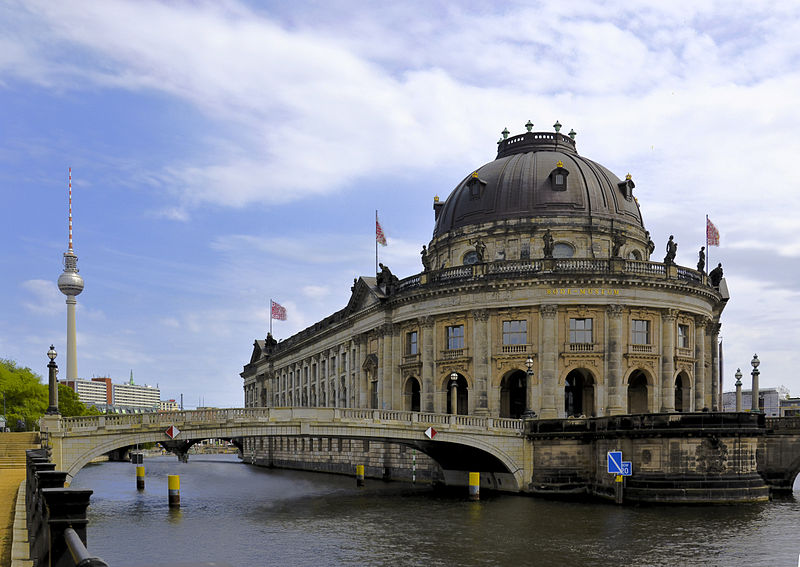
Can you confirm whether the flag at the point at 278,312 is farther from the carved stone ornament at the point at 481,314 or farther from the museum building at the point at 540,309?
the carved stone ornament at the point at 481,314

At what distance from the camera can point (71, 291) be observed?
164 metres

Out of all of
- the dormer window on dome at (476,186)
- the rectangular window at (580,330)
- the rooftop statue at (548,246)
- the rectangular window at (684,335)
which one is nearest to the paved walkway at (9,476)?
the rectangular window at (580,330)

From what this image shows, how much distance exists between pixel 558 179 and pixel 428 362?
62.5 ft

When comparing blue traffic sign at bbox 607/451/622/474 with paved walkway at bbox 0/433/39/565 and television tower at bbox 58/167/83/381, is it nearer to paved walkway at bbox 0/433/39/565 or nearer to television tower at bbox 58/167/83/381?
paved walkway at bbox 0/433/39/565

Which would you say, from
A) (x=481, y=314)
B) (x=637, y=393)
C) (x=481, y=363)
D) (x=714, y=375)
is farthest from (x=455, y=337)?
(x=714, y=375)

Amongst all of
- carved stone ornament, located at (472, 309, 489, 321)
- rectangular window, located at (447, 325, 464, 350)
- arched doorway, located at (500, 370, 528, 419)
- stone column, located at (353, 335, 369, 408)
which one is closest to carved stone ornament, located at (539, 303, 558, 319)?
carved stone ornament, located at (472, 309, 489, 321)

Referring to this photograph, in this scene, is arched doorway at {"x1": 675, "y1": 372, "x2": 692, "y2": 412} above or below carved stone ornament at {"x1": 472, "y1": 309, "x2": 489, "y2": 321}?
below

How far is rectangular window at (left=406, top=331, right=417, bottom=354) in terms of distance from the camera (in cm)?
6925

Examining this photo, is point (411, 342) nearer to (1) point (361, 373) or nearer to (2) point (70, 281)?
(1) point (361, 373)

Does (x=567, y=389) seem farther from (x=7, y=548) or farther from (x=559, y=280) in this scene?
(x=7, y=548)

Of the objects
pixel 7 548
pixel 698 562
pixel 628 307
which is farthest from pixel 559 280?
pixel 7 548

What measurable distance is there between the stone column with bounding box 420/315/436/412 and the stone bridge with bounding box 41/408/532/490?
31.6ft

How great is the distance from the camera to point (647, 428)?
48.0 meters

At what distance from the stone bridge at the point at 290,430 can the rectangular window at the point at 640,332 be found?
1318cm
